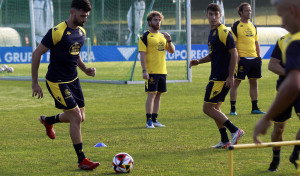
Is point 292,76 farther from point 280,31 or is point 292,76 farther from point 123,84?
point 280,31

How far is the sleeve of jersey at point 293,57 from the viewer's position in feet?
11.1

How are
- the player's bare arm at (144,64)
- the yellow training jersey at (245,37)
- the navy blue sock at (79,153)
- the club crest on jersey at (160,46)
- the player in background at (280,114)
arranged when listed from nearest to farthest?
the player in background at (280,114) → the navy blue sock at (79,153) → the player's bare arm at (144,64) → the club crest on jersey at (160,46) → the yellow training jersey at (245,37)

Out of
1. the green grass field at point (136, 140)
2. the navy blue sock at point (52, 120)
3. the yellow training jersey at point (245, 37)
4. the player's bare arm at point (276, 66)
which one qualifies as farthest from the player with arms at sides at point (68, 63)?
the yellow training jersey at point (245, 37)

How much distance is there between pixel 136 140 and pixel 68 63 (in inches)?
90.0

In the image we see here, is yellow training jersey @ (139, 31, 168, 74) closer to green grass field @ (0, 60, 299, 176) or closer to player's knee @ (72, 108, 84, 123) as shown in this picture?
green grass field @ (0, 60, 299, 176)

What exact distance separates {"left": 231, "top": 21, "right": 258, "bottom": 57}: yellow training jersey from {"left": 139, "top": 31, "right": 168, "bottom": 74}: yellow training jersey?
2104 millimetres

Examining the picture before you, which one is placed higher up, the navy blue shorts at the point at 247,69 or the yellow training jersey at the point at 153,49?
the yellow training jersey at the point at 153,49

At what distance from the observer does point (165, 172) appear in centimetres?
628

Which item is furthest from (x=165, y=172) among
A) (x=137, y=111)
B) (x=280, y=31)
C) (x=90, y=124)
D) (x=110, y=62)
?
(x=280, y=31)

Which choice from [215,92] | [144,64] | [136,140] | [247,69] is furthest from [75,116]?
[247,69]

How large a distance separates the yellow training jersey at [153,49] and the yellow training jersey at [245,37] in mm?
2104

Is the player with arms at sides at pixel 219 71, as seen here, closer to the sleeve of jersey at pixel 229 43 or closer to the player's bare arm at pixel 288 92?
the sleeve of jersey at pixel 229 43

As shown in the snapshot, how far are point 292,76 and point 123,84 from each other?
52.7 feet

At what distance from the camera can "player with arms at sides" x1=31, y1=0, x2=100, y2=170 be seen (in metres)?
6.51
